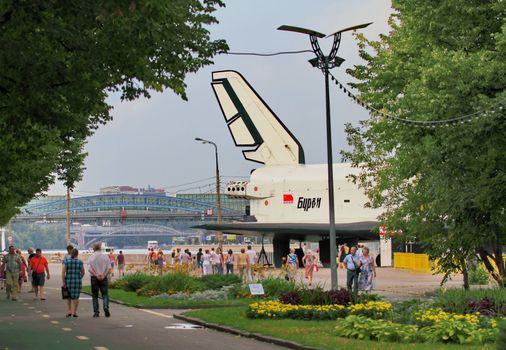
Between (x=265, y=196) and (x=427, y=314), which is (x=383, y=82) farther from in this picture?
(x=265, y=196)

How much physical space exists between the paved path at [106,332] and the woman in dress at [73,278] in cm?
41

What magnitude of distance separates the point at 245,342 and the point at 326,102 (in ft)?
34.5

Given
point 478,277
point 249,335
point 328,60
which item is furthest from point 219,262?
point 249,335

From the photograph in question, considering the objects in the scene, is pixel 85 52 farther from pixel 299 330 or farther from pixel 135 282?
pixel 135 282

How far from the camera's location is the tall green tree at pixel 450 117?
22.0m

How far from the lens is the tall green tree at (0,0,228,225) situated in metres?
12.7

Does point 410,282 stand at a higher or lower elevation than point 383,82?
lower

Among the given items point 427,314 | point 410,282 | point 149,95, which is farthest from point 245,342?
point 410,282

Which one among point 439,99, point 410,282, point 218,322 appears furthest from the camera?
point 410,282

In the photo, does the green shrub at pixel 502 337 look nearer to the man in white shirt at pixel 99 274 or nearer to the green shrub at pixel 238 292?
the man in white shirt at pixel 99 274

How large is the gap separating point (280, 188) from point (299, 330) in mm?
47437

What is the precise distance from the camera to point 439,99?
2277 centimetres

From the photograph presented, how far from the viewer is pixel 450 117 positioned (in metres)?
22.7

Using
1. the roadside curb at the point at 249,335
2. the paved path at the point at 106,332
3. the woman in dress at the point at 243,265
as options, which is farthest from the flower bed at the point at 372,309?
the woman in dress at the point at 243,265
